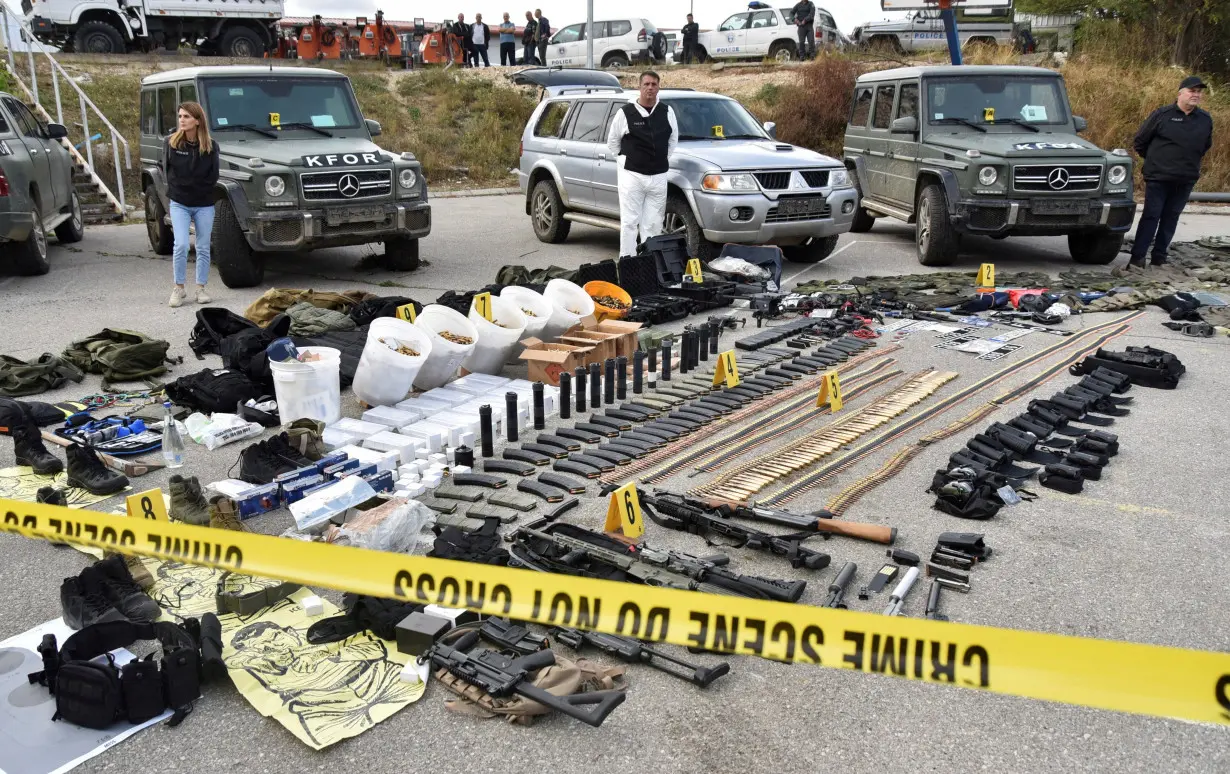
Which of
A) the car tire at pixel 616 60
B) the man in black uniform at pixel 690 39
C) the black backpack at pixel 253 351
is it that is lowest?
the black backpack at pixel 253 351

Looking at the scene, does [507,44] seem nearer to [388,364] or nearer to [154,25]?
[154,25]

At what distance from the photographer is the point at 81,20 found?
2538 centimetres

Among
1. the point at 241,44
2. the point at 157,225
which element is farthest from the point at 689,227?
the point at 241,44

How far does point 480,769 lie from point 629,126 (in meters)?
8.30

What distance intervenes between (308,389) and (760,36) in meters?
26.9

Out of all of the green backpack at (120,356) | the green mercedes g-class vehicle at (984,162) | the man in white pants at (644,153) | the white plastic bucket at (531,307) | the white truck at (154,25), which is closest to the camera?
the green backpack at (120,356)

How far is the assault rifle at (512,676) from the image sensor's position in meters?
3.13

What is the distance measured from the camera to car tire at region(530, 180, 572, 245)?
13.1 metres

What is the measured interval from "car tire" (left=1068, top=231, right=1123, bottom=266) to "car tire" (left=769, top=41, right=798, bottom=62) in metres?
18.7

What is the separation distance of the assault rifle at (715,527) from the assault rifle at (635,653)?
907 millimetres

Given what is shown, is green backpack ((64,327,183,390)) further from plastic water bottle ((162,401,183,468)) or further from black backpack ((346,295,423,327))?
plastic water bottle ((162,401,183,468))

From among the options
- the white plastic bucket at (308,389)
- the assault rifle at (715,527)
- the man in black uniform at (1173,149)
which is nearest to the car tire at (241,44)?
the man in black uniform at (1173,149)

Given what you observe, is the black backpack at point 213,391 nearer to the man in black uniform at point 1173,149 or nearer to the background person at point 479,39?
the man in black uniform at point 1173,149

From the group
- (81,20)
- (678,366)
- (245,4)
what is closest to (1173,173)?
(678,366)
